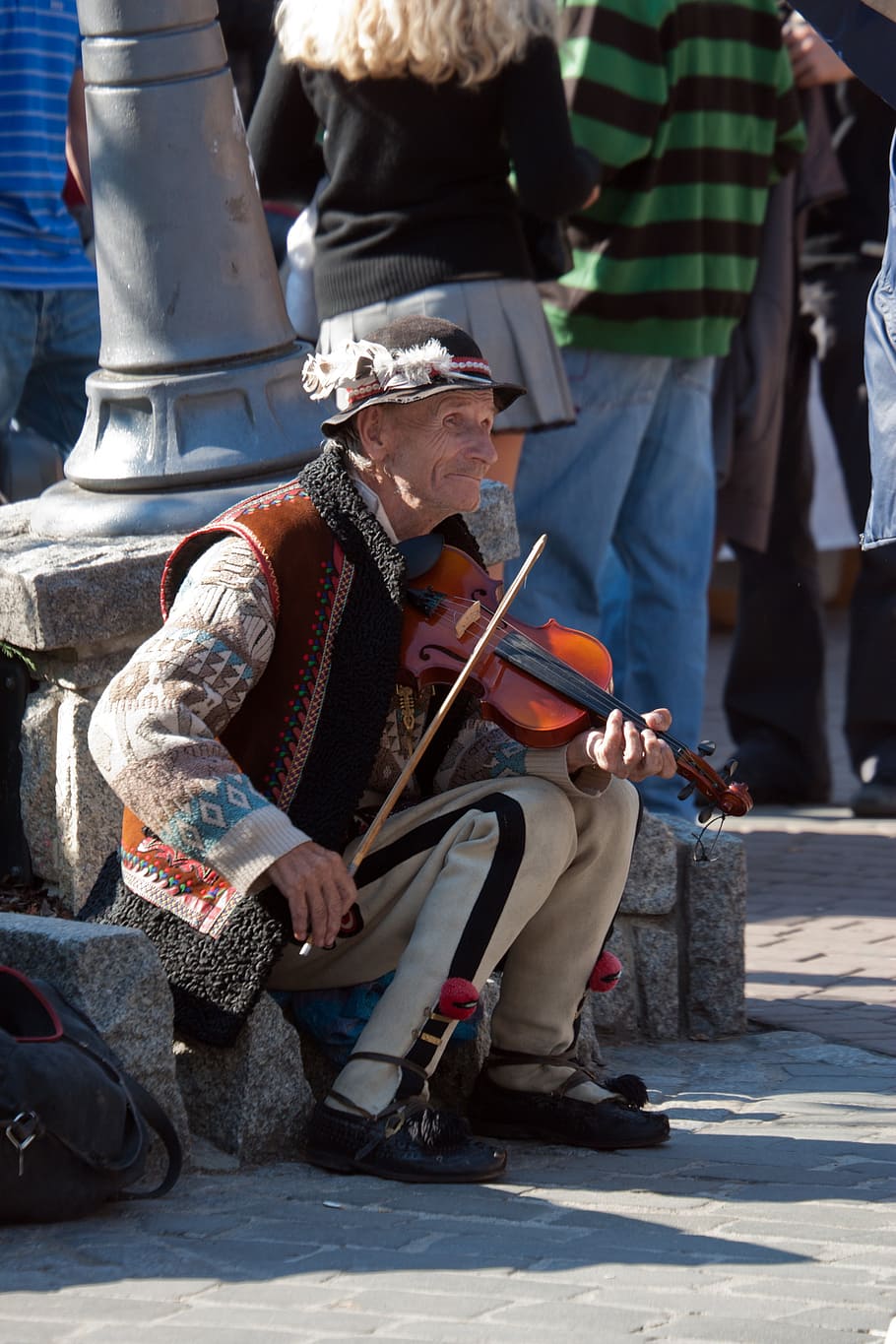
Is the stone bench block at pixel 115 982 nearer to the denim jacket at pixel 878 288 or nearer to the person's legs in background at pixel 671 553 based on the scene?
the denim jacket at pixel 878 288

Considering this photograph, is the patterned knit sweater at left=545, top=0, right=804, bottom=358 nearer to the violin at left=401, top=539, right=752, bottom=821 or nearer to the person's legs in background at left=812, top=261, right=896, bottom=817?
the person's legs in background at left=812, top=261, right=896, bottom=817

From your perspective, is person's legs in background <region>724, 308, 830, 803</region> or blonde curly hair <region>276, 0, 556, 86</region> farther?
person's legs in background <region>724, 308, 830, 803</region>

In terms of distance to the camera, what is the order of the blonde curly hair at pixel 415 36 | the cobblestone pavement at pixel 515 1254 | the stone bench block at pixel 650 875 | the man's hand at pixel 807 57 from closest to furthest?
the cobblestone pavement at pixel 515 1254 < the stone bench block at pixel 650 875 < the blonde curly hair at pixel 415 36 < the man's hand at pixel 807 57

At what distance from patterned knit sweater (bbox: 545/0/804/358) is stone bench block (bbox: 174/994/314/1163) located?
2726mm

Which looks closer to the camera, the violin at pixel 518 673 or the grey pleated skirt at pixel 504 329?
the violin at pixel 518 673

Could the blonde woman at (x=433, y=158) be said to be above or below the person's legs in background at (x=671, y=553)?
above

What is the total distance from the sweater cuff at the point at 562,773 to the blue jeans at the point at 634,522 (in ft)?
6.94

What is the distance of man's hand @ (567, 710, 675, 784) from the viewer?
322cm

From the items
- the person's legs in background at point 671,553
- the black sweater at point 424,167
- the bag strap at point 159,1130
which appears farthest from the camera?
the person's legs in background at point 671,553

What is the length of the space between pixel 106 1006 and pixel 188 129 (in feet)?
5.42

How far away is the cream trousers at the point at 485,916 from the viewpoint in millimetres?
3299

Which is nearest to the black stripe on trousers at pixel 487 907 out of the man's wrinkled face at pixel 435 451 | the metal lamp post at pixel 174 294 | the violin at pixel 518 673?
the violin at pixel 518 673

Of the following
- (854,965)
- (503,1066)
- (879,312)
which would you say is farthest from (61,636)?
(854,965)

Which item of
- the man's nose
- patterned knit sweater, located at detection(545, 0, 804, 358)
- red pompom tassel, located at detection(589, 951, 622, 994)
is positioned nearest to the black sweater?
patterned knit sweater, located at detection(545, 0, 804, 358)
